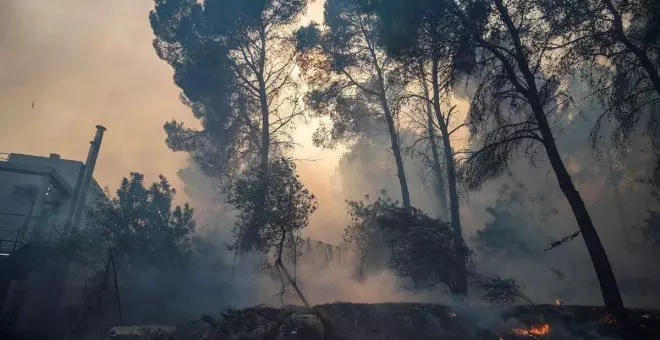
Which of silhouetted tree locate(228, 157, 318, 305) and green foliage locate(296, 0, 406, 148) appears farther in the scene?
green foliage locate(296, 0, 406, 148)

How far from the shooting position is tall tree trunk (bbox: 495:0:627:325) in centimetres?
1030

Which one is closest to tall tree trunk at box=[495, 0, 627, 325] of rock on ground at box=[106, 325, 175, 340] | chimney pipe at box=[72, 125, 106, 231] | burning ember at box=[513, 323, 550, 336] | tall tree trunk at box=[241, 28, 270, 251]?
burning ember at box=[513, 323, 550, 336]

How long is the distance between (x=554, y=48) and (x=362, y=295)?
573 inches

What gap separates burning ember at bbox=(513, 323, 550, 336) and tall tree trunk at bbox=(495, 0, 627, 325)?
271 centimetres

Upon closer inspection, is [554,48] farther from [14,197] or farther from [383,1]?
[14,197]

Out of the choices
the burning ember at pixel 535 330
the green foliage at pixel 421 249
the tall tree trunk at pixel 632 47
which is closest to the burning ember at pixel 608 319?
the burning ember at pixel 535 330

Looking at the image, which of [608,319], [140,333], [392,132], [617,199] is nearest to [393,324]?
[608,319]

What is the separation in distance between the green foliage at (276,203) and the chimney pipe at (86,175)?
15.2 metres

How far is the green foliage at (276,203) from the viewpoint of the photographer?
1658cm

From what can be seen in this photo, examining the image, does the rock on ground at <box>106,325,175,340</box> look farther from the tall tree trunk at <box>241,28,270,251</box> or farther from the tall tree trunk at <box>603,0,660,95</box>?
the tall tree trunk at <box>603,0,660,95</box>

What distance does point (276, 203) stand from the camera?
16750mm

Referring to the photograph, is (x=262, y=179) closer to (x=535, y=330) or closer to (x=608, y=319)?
(x=535, y=330)

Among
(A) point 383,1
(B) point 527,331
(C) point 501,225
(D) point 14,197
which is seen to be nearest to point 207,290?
(B) point 527,331

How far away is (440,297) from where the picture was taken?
717 inches
